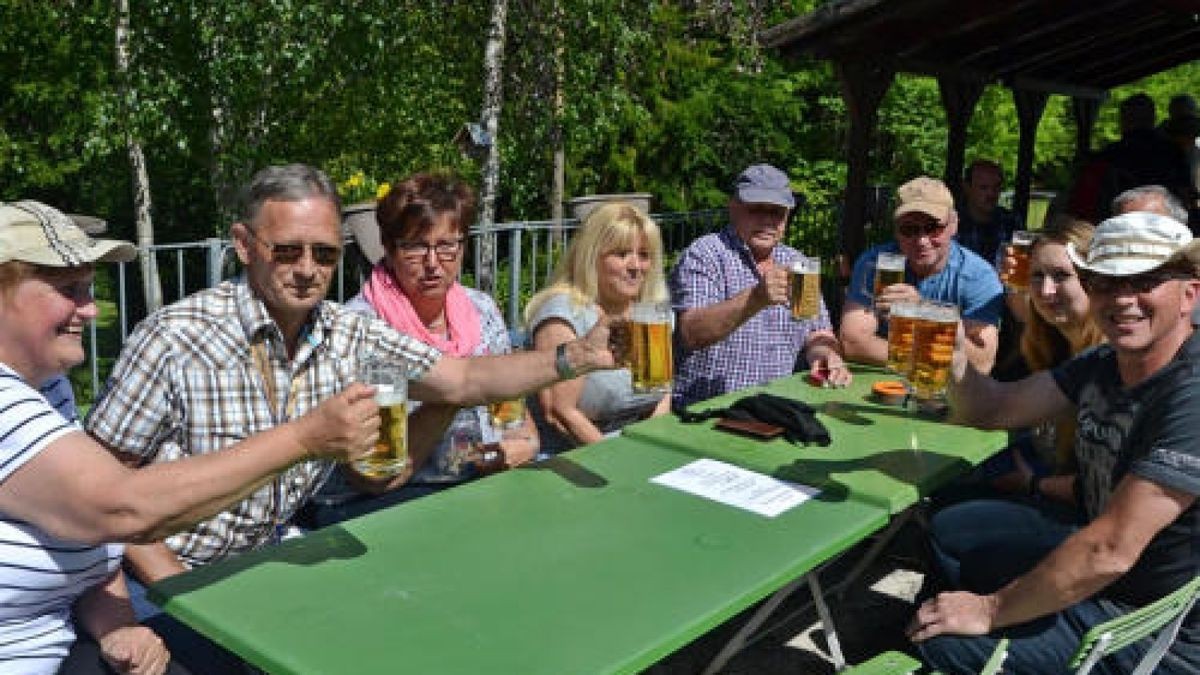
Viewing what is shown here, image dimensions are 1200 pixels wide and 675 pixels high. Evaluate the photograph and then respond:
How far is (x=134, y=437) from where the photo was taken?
8.04ft

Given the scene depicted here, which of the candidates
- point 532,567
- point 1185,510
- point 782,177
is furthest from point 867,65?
point 532,567

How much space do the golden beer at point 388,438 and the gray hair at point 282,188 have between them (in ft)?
2.49

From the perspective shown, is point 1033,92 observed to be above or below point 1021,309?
above

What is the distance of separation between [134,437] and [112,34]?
34.8 ft

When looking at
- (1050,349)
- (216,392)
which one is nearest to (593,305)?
(216,392)

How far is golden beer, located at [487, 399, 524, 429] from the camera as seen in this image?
10.3ft

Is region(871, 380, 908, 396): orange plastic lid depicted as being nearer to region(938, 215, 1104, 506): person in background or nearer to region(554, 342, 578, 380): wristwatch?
region(938, 215, 1104, 506): person in background

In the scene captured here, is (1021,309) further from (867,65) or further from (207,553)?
(867,65)

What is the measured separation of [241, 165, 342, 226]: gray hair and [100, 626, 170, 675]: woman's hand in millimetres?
1037

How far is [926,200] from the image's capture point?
13.0 ft

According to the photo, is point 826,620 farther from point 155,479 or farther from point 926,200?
point 155,479

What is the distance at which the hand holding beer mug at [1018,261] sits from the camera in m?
3.86

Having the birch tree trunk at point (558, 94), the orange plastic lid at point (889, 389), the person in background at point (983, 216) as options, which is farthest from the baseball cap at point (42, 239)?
the birch tree trunk at point (558, 94)

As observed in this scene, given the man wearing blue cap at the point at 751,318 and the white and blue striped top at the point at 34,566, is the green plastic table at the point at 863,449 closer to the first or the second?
the man wearing blue cap at the point at 751,318
